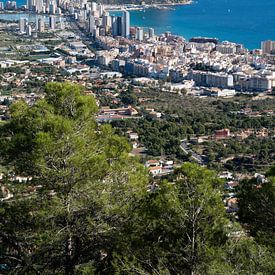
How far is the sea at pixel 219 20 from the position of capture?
106ft

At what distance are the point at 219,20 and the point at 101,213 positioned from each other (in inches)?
1491

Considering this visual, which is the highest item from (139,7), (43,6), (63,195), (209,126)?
(63,195)

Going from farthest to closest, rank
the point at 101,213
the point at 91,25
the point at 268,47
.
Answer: the point at 91,25
the point at 268,47
the point at 101,213

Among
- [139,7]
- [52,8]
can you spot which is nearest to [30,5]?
[52,8]

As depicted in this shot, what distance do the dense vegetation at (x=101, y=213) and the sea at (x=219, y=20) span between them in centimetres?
2631

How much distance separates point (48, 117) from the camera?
269cm

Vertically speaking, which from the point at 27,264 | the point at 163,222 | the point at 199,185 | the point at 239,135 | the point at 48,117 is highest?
the point at 48,117

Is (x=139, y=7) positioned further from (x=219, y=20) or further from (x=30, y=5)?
(x=30, y=5)

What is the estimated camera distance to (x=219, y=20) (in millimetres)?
Result: 39250

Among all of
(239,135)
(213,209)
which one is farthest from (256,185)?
(239,135)

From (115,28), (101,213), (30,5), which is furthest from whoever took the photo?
(30,5)

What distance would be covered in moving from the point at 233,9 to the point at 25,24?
72.4ft

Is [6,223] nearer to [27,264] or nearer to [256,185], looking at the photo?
[27,264]

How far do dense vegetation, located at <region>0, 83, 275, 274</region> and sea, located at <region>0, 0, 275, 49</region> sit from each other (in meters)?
26.3
